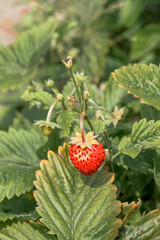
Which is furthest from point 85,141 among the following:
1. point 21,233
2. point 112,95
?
point 112,95

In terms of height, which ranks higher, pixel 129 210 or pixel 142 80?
pixel 142 80

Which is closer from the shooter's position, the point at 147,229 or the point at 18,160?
the point at 147,229

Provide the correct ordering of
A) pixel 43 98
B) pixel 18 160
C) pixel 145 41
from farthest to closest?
pixel 145 41
pixel 18 160
pixel 43 98

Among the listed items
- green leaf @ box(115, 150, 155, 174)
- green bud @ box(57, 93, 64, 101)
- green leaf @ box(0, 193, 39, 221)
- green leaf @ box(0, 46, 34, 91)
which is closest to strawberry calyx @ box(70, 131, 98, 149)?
green bud @ box(57, 93, 64, 101)

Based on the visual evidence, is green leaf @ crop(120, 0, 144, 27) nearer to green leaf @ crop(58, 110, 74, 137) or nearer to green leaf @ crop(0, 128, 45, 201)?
green leaf @ crop(0, 128, 45, 201)

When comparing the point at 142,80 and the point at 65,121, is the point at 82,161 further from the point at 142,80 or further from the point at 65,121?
the point at 142,80
